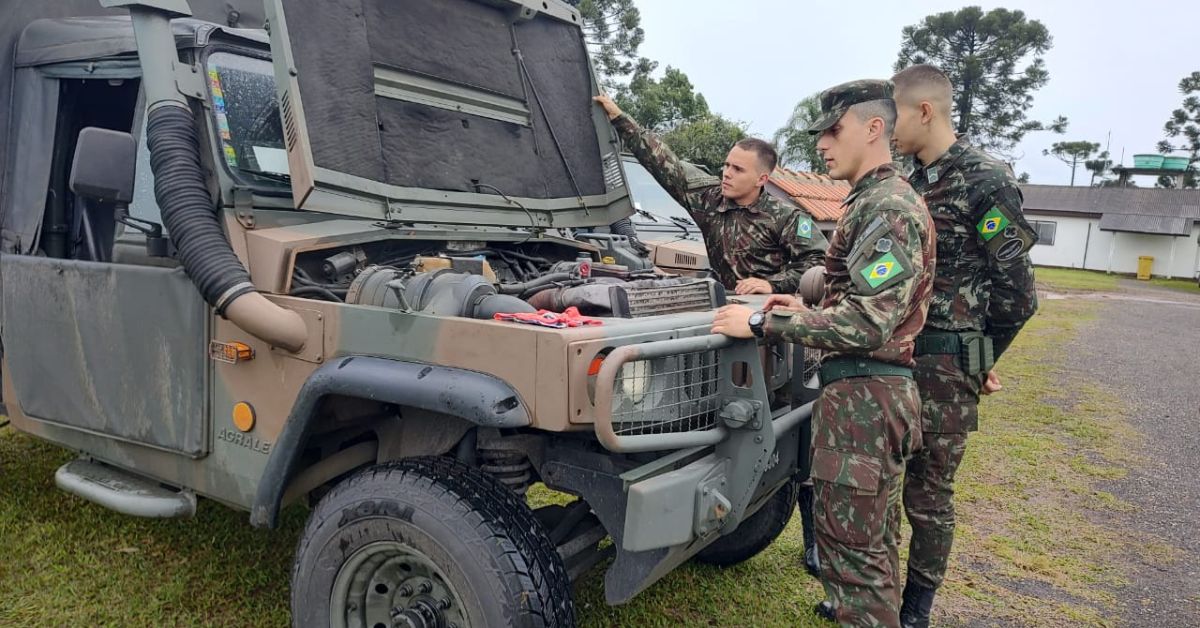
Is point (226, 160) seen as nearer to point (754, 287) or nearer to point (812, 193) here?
point (754, 287)

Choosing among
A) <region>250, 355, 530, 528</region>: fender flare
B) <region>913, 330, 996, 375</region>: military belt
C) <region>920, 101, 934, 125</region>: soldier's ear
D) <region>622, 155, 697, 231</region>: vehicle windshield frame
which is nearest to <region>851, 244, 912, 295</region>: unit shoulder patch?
<region>913, 330, 996, 375</region>: military belt

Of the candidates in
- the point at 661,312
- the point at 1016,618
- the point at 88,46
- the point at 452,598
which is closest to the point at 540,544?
the point at 452,598

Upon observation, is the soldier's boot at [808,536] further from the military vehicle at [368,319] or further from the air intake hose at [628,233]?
the air intake hose at [628,233]

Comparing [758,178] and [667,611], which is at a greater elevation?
[758,178]

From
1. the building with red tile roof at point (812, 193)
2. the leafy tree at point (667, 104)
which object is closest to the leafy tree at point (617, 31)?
the leafy tree at point (667, 104)

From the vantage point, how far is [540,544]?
239cm

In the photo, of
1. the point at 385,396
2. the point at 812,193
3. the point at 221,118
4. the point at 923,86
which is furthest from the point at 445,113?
the point at 812,193

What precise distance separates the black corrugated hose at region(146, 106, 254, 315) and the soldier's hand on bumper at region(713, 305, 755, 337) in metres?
1.42

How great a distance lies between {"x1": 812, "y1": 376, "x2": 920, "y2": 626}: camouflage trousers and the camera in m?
2.69

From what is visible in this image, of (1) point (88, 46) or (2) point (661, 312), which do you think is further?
(1) point (88, 46)

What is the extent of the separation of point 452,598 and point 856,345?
1342 millimetres

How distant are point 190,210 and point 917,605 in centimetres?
297

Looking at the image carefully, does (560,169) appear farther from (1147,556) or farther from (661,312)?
(1147,556)

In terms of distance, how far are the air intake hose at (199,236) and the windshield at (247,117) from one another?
0.15 metres
